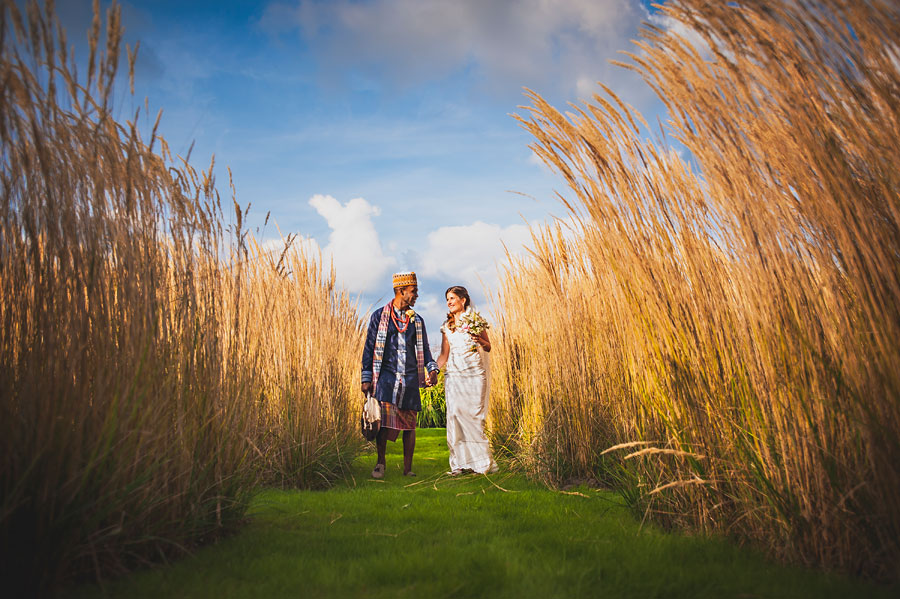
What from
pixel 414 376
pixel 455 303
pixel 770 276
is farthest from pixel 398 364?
pixel 770 276

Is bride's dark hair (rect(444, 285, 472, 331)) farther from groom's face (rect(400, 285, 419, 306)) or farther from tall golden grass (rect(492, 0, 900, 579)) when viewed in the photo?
tall golden grass (rect(492, 0, 900, 579))

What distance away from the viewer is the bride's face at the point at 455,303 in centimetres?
637

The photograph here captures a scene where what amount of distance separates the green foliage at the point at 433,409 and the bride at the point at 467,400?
7377mm

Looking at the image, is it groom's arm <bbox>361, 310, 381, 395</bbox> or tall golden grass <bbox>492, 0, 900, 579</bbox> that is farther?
groom's arm <bbox>361, 310, 381, 395</bbox>

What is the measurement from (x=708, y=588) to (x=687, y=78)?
6.28ft

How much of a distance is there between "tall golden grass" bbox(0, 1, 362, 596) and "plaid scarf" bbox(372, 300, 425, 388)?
2789mm

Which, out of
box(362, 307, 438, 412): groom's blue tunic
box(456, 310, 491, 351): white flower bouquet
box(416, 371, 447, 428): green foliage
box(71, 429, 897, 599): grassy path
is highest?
box(456, 310, 491, 351): white flower bouquet

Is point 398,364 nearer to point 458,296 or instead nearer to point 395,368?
point 395,368

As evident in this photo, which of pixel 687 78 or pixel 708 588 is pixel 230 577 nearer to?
pixel 708 588

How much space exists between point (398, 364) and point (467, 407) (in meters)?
0.90

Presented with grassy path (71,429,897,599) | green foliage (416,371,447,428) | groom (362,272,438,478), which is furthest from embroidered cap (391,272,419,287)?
green foliage (416,371,447,428)

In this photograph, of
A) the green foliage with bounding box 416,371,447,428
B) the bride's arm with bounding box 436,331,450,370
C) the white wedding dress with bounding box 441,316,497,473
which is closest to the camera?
the white wedding dress with bounding box 441,316,497,473

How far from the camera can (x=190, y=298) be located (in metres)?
2.66

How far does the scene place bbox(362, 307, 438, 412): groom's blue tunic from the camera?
5703 millimetres
